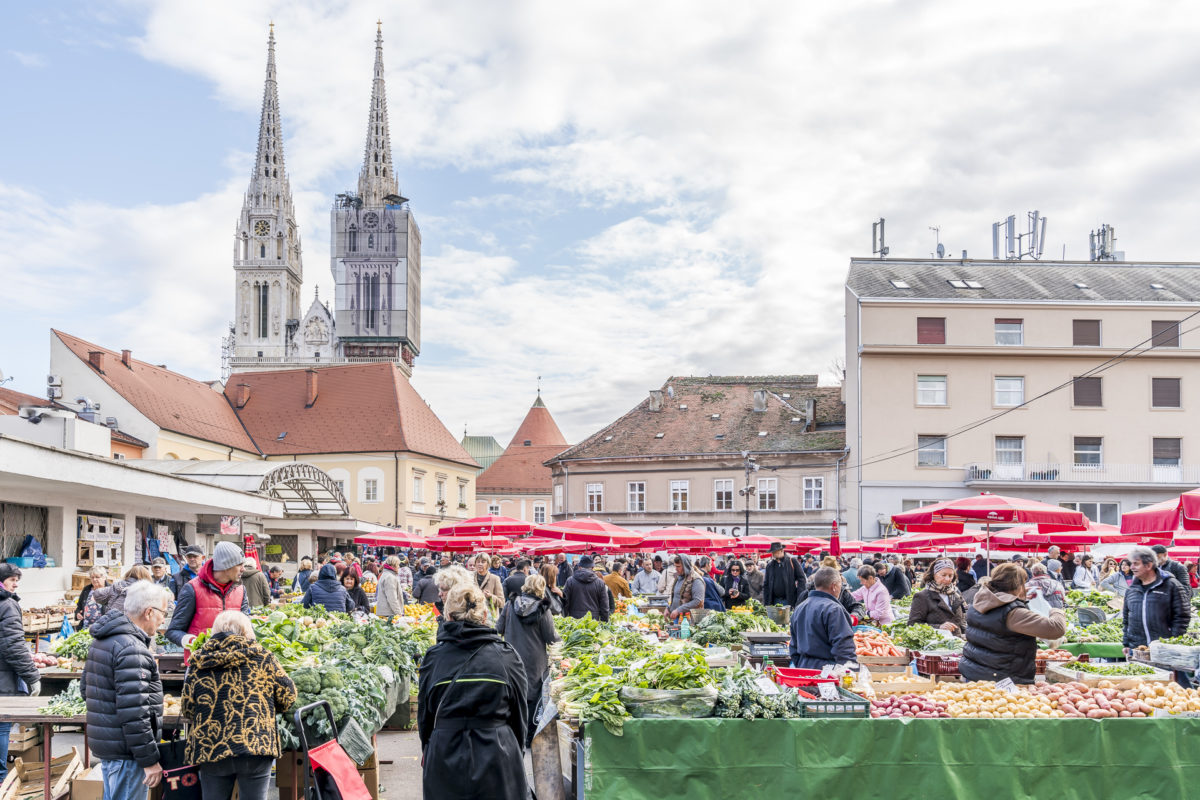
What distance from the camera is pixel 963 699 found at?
25.1 feet

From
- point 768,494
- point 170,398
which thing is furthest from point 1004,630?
point 170,398

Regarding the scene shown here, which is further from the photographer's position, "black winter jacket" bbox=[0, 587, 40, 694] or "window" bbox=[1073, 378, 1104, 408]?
"window" bbox=[1073, 378, 1104, 408]

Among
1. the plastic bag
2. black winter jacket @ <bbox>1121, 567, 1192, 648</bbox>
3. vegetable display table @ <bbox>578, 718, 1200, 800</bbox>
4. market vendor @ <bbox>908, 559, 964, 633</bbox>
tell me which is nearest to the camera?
vegetable display table @ <bbox>578, 718, 1200, 800</bbox>

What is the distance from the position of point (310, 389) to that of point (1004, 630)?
61517 millimetres

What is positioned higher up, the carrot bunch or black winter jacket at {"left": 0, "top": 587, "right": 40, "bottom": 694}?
black winter jacket at {"left": 0, "top": 587, "right": 40, "bottom": 694}

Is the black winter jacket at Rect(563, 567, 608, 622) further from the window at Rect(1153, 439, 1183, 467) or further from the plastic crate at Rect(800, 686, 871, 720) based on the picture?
the window at Rect(1153, 439, 1183, 467)

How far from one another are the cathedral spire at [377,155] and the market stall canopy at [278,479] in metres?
93.1

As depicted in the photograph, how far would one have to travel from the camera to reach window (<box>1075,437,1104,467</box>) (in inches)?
1740

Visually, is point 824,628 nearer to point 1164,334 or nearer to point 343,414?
point 1164,334

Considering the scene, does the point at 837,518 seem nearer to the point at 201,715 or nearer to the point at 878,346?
the point at 878,346

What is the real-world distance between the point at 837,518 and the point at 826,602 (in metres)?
39.8

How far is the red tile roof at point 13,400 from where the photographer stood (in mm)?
35250

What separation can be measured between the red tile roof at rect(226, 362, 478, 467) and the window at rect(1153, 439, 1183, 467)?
3914 cm

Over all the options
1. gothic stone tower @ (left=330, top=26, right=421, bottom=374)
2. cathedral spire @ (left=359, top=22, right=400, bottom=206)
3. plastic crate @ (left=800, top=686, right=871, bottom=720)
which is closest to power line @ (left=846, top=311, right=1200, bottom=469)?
plastic crate @ (left=800, top=686, right=871, bottom=720)
